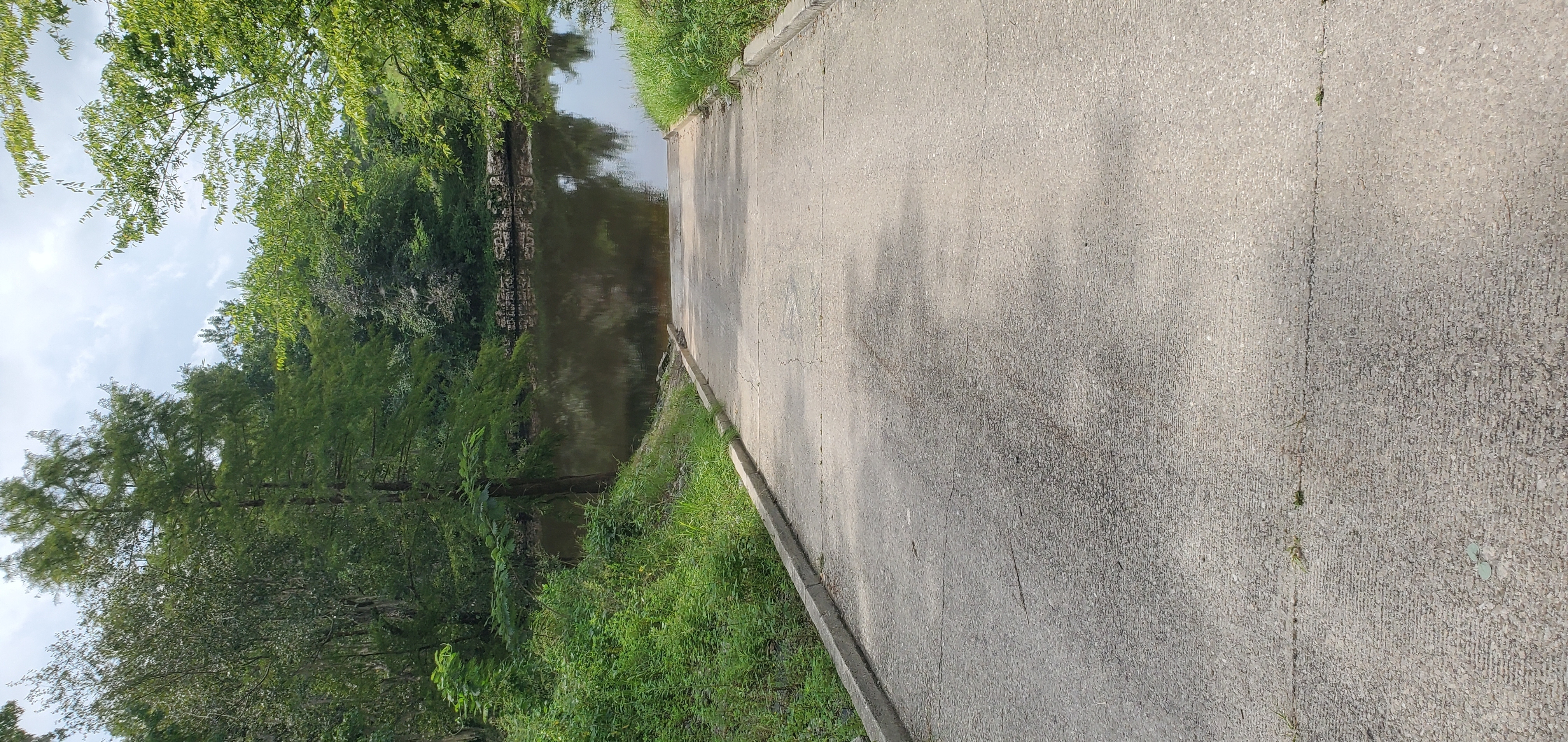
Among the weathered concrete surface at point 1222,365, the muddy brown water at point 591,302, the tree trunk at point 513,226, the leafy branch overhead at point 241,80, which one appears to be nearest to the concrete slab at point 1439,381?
the weathered concrete surface at point 1222,365

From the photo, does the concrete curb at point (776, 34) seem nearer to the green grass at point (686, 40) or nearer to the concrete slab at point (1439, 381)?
the green grass at point (686, 40)

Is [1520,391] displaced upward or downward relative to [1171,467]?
upward

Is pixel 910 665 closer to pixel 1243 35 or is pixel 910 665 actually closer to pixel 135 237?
pixel 1243 35

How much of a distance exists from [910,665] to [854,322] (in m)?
1.96

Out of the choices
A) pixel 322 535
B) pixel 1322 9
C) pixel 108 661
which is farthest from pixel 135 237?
pixel 1322 9

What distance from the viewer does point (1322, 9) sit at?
195cm

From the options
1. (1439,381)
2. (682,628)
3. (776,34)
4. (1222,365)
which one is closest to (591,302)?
(682,628)

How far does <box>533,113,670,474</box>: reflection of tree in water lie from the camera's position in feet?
48.2

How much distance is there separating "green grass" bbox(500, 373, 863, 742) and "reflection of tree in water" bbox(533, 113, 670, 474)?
13.5ft

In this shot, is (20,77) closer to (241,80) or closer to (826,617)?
(241,80)

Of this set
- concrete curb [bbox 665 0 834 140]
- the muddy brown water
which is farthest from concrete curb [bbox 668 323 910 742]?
the muddy brown water

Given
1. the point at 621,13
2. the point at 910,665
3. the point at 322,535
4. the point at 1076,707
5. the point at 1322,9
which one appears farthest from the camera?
the point at 322,535

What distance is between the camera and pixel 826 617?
5.23 metres

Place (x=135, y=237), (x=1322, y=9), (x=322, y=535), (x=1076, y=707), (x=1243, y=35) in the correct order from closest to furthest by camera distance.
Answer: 1. (x=1322, y=9)
2. (x=1243, y=35)
3. (x=1076, y=707)
4. (x=135, y=237)
5. (x=322, y=535)
